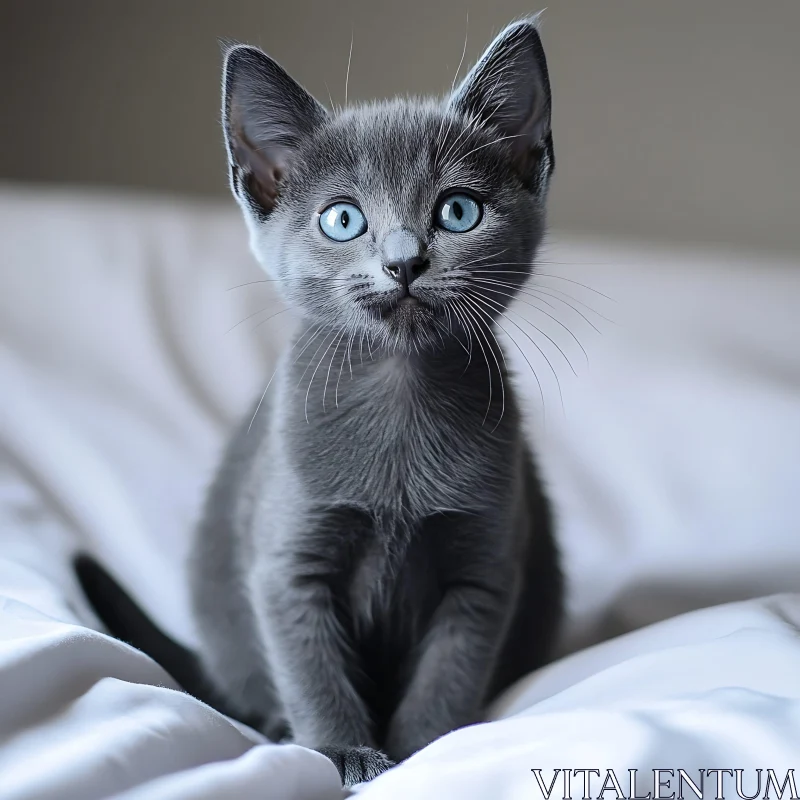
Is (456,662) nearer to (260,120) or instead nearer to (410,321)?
(410,321)

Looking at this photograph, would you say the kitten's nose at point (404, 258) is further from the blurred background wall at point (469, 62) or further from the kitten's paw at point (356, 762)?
the blurred background wall at point (469, 62)

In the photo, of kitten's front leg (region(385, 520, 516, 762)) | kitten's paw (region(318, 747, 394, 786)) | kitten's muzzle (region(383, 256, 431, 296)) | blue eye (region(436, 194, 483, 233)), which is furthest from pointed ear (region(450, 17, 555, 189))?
kitten's paw (region(318, 747, 394, 786))

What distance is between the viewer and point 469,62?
217 cm

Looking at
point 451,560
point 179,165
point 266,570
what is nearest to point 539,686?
point 451,560

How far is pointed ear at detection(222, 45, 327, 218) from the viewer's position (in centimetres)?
89

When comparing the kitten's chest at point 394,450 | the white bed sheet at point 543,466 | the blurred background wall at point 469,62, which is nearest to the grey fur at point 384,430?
the kitten's chest at point 394,450

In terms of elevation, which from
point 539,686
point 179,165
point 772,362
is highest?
point 179,165

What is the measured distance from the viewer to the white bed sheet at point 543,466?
595 mm

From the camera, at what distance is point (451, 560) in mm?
934

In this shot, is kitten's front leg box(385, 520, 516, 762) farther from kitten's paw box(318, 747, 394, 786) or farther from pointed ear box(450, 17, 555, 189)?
pointed ear box(450, 17, 555, 189)

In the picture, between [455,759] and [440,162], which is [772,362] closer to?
[440,162]

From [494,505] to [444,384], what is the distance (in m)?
0.13

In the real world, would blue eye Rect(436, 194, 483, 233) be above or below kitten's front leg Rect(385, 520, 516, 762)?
above

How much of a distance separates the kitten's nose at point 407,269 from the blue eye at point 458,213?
0.07m
